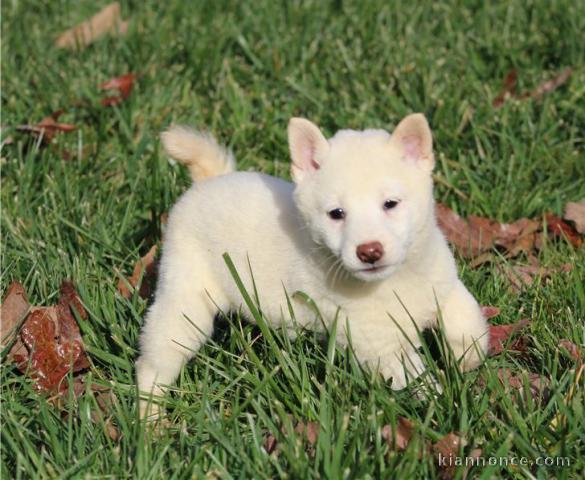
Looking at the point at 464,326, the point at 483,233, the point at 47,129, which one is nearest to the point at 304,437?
the point at 464,326

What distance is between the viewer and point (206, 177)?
4391mm

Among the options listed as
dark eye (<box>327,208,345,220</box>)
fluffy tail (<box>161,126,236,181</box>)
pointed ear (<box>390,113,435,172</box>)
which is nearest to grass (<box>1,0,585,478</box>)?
dark eye (<box>327,208,345,220</box>)

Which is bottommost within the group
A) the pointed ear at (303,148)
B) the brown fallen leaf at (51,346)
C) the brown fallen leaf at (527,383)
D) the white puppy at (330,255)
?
the brown fallen leaf at (51,346)

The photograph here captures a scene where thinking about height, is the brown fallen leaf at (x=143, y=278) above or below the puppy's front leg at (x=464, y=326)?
below

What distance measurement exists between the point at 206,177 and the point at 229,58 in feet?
7.75

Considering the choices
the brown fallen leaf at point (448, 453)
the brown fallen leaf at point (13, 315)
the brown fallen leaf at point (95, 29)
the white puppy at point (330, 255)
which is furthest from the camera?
the brown fallen leaf at point (95, 29)

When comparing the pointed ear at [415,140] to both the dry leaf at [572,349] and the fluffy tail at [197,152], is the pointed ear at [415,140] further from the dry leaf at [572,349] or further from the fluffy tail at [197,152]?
the fluffy tail at [197,152]

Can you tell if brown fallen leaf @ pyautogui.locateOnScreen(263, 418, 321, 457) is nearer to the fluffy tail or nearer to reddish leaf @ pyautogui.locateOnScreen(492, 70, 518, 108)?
the fluffy tail

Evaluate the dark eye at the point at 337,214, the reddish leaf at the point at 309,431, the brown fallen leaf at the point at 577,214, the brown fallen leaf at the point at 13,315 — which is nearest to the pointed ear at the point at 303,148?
the dark eye at the point at 337,214

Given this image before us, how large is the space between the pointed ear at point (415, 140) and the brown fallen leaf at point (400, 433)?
95 centimetres

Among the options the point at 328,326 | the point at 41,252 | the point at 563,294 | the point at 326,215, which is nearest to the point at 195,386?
the point at 328,326

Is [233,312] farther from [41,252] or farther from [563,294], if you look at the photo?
[563,294]

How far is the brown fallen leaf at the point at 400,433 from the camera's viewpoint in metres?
3.21

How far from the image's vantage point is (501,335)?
155 inches
